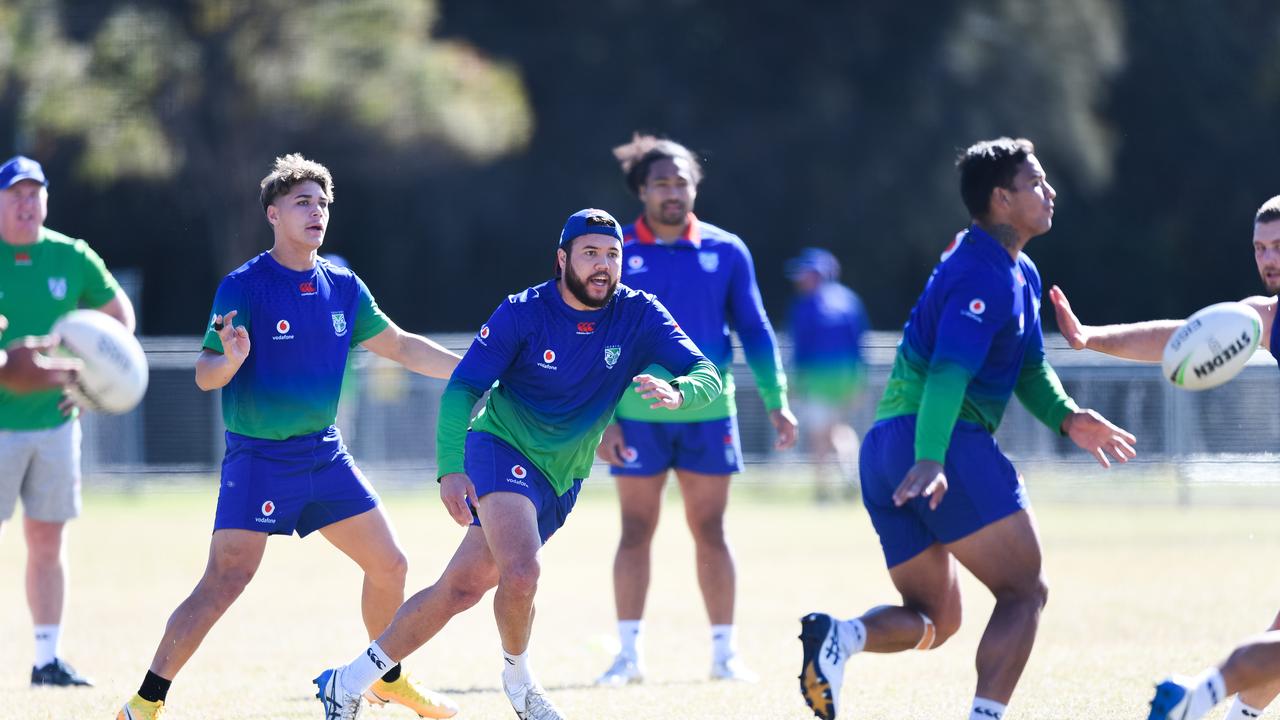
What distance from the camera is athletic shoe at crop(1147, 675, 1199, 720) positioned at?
18.5ft

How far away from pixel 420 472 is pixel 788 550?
762cm

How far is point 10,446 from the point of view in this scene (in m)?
8.96

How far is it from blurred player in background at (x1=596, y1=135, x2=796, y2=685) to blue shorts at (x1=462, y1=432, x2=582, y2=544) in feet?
7.56

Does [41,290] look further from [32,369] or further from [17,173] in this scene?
[32,369]

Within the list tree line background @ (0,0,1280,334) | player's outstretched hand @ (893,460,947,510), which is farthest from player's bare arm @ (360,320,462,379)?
tree line background @ (0,0,1280,334)

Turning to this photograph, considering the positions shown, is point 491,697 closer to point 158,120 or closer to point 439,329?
point 158,120

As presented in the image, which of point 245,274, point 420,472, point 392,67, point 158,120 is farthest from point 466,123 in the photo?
point 245,274

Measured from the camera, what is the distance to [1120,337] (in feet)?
22.7

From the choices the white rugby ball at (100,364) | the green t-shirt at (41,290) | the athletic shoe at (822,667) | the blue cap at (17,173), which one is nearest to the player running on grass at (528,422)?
the athletic shoe at (822,667)

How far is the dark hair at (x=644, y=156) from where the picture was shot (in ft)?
30.6

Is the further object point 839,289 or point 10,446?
point 839,289

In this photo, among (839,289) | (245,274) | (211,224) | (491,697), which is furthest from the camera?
(211,224)

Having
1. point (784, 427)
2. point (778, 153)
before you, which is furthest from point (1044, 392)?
point (778, 153)

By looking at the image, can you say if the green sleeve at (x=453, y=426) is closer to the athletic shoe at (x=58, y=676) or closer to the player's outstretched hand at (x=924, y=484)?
the player's outstretched hand at (x=924, y=484)
